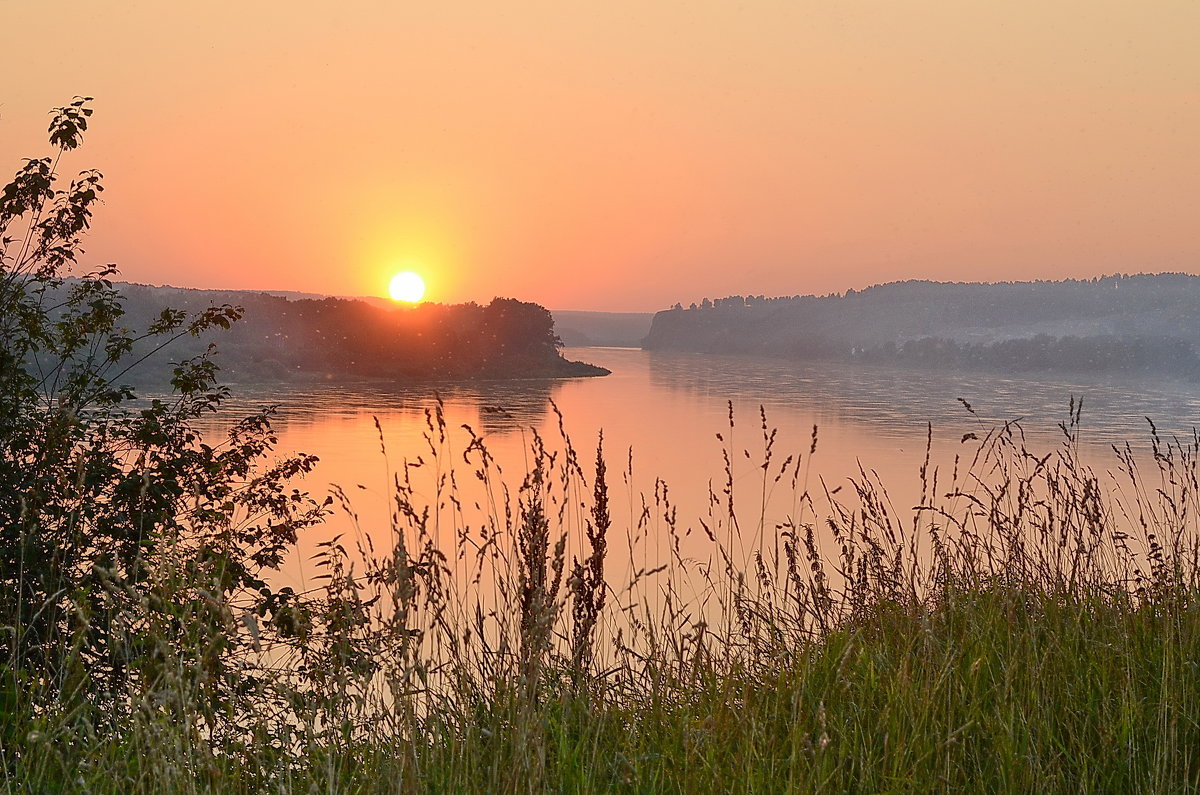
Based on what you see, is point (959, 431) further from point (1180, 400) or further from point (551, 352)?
point (551, 352)

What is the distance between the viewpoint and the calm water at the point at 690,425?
18.8 meters

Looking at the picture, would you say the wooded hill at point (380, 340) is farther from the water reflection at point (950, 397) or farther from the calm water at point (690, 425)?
the water reflection at point (950, 397)

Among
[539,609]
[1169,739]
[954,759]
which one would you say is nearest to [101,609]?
[539,609]

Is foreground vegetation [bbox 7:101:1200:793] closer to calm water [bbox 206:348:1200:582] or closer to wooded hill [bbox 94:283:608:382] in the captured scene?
calm water [bbox 206:348:1200:582]

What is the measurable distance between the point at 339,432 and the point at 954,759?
28.4 metres

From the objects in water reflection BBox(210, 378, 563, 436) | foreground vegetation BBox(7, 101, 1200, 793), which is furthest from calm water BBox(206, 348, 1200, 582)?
foreground vegetation BBox(7, 101, 1200, 793)

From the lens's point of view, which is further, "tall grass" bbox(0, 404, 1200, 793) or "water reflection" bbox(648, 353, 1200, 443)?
"water reflection" bbox(648, 353, 1200, 443)

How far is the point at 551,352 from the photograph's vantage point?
240 feet

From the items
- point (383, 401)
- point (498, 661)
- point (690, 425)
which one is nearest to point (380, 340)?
point (383, 401)

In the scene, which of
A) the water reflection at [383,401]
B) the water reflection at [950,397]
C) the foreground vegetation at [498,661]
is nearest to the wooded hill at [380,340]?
the water reflection at [383,401]

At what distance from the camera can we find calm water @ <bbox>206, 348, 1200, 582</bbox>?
61.6 feet

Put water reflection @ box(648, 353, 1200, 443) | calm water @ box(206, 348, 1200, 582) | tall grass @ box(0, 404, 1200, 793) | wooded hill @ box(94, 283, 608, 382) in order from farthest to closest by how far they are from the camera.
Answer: wooded hill @ box(94, 283, 608, 382) < water reflection @ box(648, 353, 1200, 443) < calm water @ box(206, 348, 1200, 582) < tall grass @ box(0, 404, 1200, 793)

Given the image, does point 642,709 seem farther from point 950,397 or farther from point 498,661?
point 950,397

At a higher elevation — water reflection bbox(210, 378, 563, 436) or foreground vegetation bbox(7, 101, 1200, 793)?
foreground vegetation bbox(7, 101, 1200, 793)
